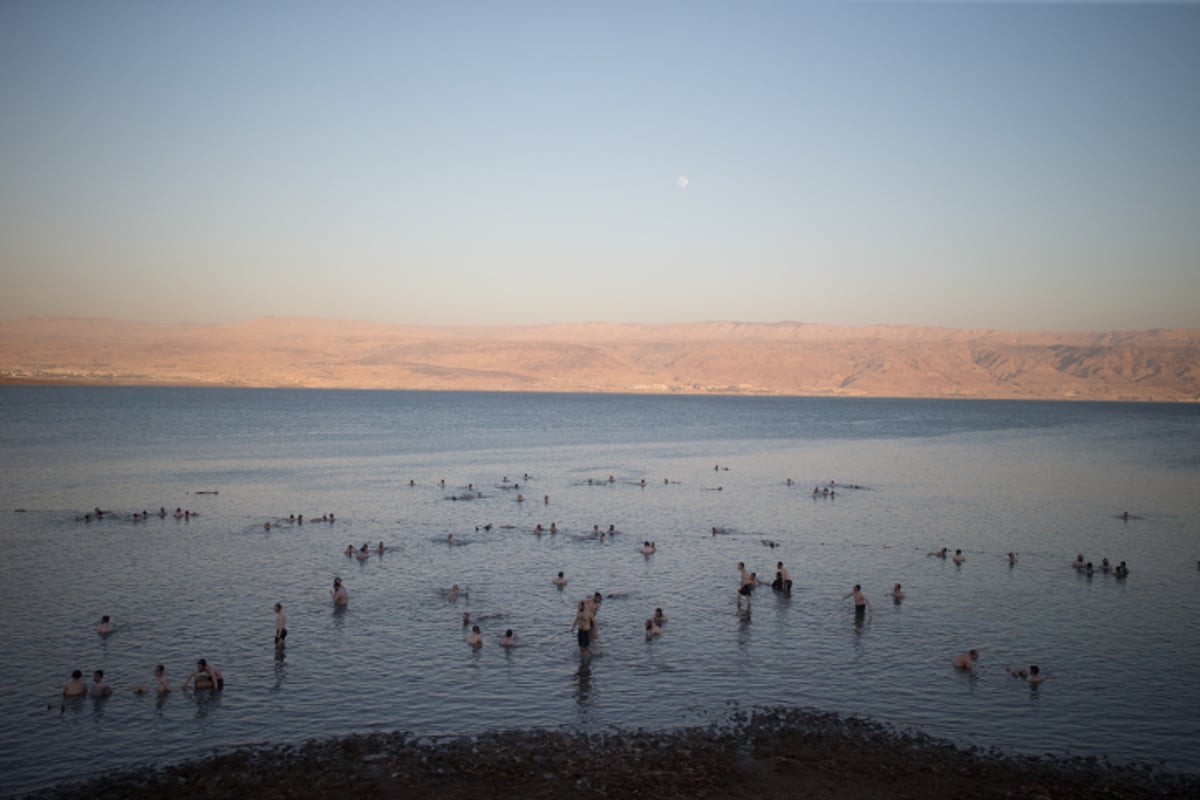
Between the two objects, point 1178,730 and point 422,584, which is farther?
point 422,584

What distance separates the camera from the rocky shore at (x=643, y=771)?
16.5 metres

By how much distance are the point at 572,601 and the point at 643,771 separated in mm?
14335

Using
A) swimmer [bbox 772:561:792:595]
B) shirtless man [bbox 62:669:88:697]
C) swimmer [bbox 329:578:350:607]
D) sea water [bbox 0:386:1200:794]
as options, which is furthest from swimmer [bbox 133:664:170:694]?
swimmer [bbox 772:561:792:595]

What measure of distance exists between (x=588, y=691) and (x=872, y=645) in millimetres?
9973

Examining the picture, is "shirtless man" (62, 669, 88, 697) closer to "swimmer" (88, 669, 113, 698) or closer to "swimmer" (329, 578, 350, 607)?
"swimmer" (88, 669, 113, 698)

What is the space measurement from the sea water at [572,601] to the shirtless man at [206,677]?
58 centimetres

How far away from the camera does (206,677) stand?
21.9 m

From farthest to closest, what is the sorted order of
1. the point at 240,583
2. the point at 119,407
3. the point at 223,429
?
the point at 119,407 < the point at 223,429 < the point at 240,583

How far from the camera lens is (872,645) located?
26.7 m

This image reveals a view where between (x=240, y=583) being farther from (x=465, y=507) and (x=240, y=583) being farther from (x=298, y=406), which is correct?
(x=298, y=406)

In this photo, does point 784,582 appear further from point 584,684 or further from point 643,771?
point 643,771

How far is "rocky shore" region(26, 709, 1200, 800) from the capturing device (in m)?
16.5

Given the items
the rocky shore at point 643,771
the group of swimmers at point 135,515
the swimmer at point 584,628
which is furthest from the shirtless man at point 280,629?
the group of swimmers at point 135,515

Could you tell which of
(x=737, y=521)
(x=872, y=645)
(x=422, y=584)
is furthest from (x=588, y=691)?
(x=737, y=521)
